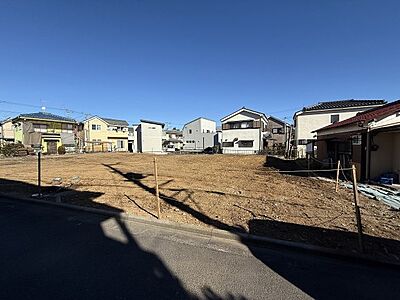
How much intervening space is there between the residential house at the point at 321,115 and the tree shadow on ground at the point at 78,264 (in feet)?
75.0

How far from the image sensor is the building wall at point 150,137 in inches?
1580

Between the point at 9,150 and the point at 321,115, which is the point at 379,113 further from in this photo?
the point at 9,150

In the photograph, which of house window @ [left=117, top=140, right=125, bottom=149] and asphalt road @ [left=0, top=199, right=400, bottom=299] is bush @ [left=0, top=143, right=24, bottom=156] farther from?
asphalt road @ [left=0, top=199, right=400, bottom=299]

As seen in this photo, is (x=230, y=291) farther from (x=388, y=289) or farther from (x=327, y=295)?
(x=388, y=289)

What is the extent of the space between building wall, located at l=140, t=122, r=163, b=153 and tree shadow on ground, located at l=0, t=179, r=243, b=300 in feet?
119

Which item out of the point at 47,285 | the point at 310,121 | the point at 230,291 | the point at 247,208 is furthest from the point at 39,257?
the point at 310,121

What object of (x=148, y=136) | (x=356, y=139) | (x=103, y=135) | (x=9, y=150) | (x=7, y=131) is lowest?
(x=9, y=150)

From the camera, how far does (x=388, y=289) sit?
237 cm

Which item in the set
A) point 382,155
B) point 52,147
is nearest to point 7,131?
point 52,147

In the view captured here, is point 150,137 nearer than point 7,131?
No

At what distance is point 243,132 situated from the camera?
34.3 meters

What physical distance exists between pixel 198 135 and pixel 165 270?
45.5 m

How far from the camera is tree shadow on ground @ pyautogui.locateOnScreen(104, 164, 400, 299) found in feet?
7.76

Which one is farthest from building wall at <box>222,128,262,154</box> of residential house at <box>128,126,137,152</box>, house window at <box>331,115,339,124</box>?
residential house at <box>128,126,137,152</box>
